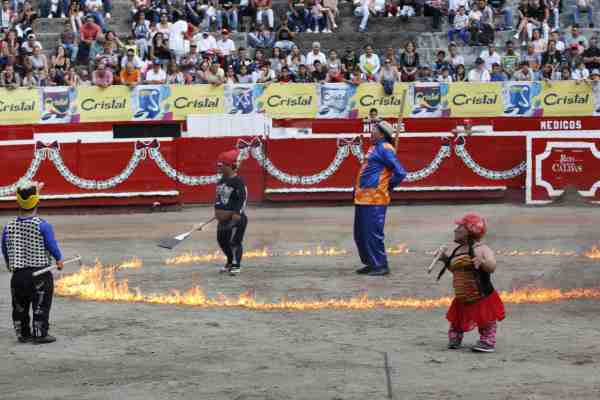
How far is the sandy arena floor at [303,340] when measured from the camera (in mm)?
10180

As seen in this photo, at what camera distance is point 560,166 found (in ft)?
80.0

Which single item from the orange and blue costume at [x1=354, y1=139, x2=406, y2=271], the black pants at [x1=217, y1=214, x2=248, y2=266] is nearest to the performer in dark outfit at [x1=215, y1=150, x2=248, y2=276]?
the black pants at [x1=217, y1=214, x2=248, y2=266]

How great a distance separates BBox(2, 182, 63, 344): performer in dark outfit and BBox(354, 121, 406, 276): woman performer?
520 centimetres

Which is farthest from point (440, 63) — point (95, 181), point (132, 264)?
point (132, 264)

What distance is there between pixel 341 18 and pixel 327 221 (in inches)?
437

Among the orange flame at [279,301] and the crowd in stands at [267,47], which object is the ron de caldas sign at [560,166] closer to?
the crowd in stands at [267,47]

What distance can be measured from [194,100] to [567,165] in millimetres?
8044

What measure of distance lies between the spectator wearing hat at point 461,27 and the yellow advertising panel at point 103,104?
330 inches

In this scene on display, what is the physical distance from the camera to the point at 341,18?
1272 inches

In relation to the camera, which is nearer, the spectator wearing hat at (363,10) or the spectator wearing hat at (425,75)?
the spectator wearing hat at (425,75)

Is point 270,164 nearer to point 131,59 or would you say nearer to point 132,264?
point 131,59

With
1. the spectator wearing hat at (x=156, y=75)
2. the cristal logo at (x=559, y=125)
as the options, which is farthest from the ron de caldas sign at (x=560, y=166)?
the spectator wearing hat at (x=156, y=75)

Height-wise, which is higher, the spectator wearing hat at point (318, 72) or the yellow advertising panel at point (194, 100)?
the spectator wearing hat at point (318, 72)

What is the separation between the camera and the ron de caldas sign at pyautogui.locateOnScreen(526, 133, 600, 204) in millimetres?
24297
